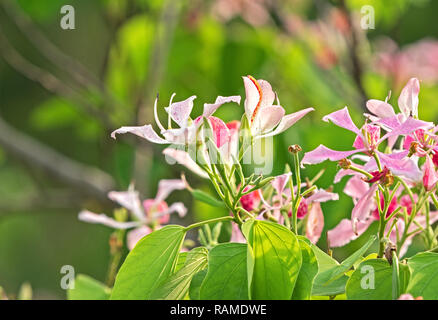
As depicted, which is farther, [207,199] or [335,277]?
[207,199]

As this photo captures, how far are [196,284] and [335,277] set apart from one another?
0.29ft

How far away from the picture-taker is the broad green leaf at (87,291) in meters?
0.59

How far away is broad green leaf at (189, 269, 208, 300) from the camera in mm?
437

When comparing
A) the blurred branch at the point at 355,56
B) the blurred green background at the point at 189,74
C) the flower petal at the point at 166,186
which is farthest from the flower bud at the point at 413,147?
the blurred branch at the point at 355,56

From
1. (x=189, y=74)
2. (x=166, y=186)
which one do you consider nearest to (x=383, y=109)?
(x=166, y=186)

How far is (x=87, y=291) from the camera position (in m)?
0.59

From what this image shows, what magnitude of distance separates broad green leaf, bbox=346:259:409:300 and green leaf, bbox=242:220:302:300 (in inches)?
1.4

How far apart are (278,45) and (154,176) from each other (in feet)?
1.59

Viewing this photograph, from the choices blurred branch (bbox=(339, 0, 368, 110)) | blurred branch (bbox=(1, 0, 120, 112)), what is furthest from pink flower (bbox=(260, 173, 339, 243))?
blurred branch (bbox=(1, 0, 120, 112))

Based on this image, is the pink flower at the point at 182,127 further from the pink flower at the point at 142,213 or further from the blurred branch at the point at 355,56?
the blurred branch at the point at 355,56

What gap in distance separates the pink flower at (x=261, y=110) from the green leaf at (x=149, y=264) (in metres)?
0.08

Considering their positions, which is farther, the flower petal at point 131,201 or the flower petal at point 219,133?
the flower petal at point 131,201

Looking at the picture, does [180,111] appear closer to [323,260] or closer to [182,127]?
[182,127]
